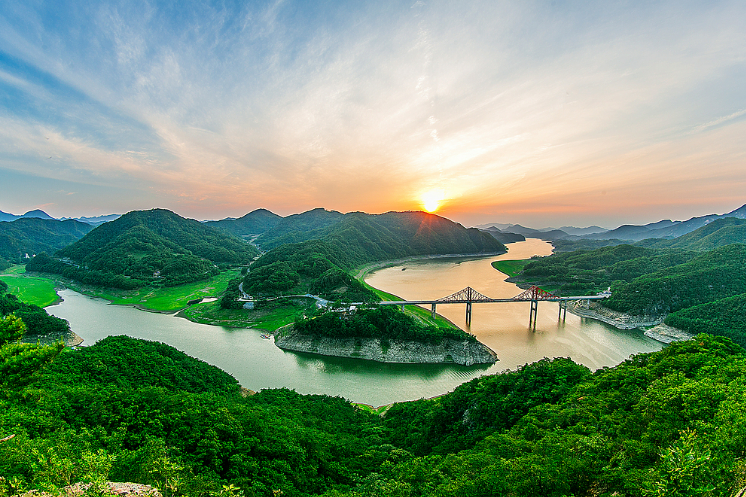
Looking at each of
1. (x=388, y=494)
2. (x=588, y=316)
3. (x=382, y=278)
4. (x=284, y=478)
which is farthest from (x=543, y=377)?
(x=382, y=278)

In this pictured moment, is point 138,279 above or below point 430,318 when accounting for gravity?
above

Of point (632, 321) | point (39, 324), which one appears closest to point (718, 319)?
point (632, 321)

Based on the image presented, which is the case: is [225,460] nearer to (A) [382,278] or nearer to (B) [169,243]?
(A) [382,278]

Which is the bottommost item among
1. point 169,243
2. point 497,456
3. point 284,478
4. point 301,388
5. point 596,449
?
point 301,388

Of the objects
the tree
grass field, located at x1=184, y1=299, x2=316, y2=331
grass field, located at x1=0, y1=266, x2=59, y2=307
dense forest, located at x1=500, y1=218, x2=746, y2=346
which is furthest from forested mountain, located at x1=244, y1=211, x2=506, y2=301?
dense forest, located at x1=500, y1=218, x2=746, y2=346

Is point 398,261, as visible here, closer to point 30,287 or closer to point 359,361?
point 359,361
